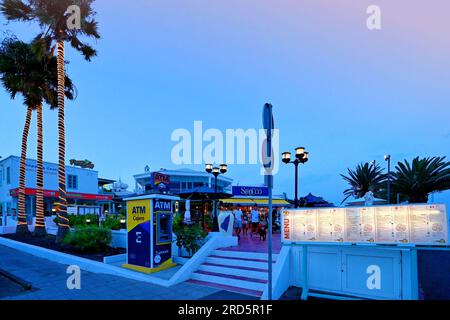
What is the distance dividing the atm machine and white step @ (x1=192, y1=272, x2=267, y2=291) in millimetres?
1368

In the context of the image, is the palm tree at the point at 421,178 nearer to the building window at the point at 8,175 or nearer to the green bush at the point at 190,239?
the green bush at the point at 190,239

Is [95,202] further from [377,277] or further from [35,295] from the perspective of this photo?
[377,277]

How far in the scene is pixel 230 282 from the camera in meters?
7.09

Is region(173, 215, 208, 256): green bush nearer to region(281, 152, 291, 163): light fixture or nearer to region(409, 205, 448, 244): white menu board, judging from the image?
region(281, 152, 291, 163): light fixture

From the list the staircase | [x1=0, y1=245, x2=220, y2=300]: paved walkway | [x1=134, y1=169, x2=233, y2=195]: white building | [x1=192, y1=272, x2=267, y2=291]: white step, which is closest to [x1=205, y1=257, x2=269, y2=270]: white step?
the staircase

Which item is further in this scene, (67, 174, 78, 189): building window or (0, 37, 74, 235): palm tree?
(67, 174, 78, 189): building window

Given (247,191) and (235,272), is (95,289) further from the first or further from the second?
(247,191)

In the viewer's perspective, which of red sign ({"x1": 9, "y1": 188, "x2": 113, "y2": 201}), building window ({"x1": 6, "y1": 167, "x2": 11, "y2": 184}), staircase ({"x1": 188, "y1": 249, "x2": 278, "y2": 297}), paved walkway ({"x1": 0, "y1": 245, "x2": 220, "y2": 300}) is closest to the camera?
paved walkway ({"x1": 0, "y1": 245, "x2": 220, "y2": 300})

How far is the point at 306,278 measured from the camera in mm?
6125

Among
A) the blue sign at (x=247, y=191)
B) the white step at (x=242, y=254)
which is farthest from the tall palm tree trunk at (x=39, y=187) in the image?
the white step at (x=242, y=254)

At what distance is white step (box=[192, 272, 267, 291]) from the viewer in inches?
262

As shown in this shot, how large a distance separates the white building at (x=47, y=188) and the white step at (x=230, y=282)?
17989mm

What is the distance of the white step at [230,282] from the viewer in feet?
21.8
